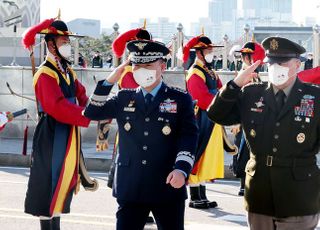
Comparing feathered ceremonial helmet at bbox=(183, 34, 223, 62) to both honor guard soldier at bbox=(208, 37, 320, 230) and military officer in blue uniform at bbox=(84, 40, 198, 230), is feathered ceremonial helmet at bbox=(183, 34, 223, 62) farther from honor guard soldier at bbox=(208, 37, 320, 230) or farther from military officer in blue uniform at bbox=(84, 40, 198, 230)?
honor guard soldier at bbox=(208, 37, 320, 230)

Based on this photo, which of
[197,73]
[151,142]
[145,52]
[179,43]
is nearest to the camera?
[151,142]

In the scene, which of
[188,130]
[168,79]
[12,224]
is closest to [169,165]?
[188,130]

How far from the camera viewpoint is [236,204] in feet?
30.3

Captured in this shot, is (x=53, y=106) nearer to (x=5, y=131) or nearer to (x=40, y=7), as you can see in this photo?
(x=5, y=131)

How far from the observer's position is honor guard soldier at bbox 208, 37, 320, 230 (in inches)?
186

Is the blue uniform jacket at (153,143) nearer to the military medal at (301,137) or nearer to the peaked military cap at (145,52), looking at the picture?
the peaked military cap at (145,52)

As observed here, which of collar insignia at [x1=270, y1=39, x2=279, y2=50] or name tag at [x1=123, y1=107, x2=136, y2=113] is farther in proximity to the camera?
name tag at [x1=123, y1=107, x2=136, y2=113]

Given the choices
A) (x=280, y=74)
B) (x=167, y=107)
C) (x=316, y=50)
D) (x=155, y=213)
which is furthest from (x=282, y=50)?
(x=316, y=50)

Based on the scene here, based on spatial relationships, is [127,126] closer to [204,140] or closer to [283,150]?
[283,150]

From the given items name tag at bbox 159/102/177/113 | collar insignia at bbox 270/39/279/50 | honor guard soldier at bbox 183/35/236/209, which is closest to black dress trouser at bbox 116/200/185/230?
name tag at bbox 159/102/177/113

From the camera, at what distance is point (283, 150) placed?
186 inches

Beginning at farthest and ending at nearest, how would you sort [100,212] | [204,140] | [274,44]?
[204,140], [100,212], [274,44]

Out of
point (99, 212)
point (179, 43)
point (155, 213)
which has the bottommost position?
point (99, 212)

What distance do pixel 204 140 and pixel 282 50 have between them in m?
4.23
